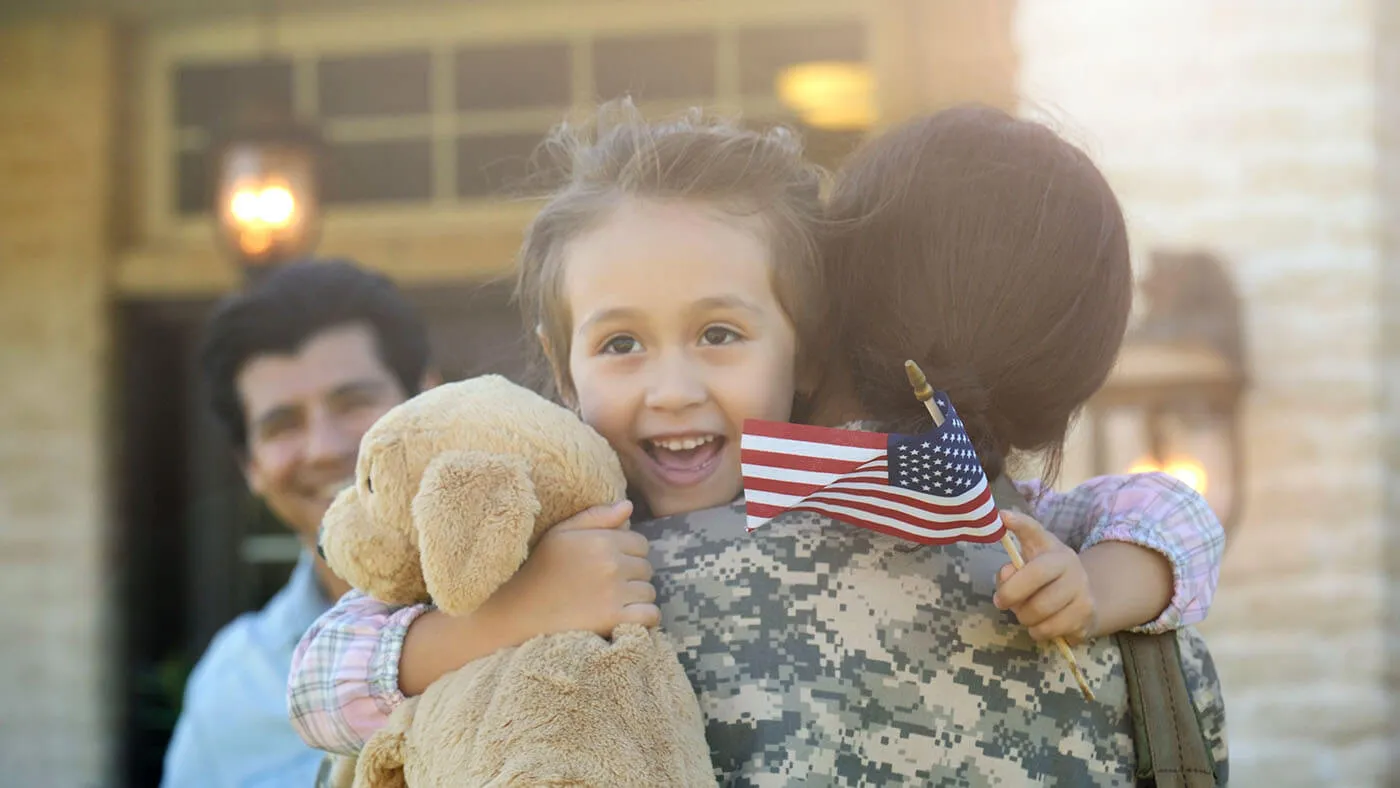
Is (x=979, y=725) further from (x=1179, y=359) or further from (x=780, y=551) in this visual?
(x=1179, y=359)

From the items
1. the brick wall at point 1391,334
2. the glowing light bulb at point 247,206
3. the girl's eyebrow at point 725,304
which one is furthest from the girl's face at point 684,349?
→ the brick wall at point 1391,334

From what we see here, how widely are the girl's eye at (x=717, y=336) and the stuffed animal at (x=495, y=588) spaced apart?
224 mm

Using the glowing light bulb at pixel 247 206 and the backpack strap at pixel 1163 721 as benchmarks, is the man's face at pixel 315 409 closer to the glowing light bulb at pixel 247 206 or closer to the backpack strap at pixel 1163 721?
the glowing light bulb at pixel 247 206

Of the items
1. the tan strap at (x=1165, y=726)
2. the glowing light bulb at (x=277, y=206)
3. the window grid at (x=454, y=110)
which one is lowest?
the tan strap at (x=1165, y=726)

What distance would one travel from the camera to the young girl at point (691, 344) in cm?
153

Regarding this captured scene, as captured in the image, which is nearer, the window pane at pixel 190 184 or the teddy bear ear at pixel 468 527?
the teddy bear ear at pixel 468 527

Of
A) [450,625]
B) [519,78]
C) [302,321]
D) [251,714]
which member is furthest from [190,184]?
[450,625]

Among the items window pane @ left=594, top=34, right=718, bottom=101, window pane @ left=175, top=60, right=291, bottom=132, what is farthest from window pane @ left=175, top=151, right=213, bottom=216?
window pane @ left=594, top=34, right=718, bottom=101

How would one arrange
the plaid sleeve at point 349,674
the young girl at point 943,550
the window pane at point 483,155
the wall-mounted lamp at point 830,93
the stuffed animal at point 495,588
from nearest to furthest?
1. the stuffed animal at point 495,588
2. the young girl at point 943,550
3. the plaid sleeve at point 349,674
4. the wall-mounted lamp at point 830,93
5. the window pane at point 483,155

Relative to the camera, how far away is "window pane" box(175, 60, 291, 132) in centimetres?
554

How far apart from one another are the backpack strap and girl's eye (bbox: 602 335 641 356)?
0.42 meters

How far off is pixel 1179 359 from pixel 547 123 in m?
2.36

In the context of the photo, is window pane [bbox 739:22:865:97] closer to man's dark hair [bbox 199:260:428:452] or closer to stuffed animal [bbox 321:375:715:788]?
man's dark hair [bbox 199:260:428:452]

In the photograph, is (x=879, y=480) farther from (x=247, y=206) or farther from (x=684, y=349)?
(x=247, y=206)
